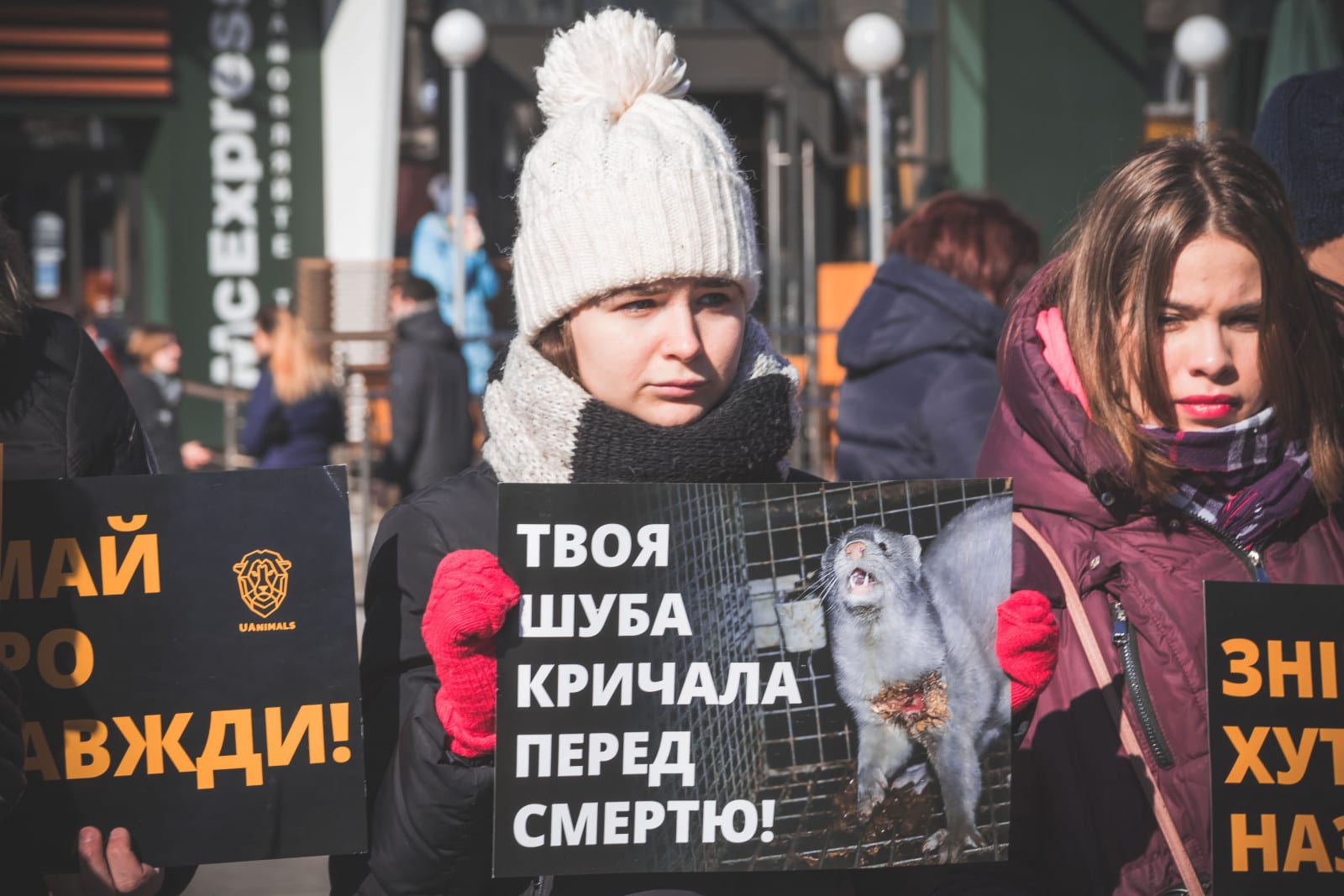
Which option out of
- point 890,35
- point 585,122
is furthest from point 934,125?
point 585,122

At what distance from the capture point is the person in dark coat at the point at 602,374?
2.22m

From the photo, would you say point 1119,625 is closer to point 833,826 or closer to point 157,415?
point 833,826

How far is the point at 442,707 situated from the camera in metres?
2.09

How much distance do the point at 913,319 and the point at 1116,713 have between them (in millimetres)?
2198

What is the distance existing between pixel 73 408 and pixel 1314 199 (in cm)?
225

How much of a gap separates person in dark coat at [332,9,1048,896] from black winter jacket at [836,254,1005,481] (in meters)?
1.96

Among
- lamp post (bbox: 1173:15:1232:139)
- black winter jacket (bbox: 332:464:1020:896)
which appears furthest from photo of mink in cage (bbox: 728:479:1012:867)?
lamp post (bbox: 1173:15:1232:139)

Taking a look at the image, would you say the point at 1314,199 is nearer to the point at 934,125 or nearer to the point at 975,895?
the point at 975,895

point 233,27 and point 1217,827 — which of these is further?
point 233,27

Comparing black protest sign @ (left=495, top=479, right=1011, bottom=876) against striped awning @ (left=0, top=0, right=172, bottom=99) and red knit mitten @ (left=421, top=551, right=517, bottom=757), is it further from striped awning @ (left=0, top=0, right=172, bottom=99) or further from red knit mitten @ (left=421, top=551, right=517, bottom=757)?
striped awning @ (left=0, top=0, right=172, bottom=99)

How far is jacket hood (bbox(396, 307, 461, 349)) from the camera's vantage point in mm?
8797

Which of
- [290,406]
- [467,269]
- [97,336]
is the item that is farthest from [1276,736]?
[467,269]

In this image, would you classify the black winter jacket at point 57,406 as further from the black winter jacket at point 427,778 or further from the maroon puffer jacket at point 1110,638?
the maroon puffer jacket at point 1110,638

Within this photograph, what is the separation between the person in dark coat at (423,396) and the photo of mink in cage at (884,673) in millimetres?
6753
